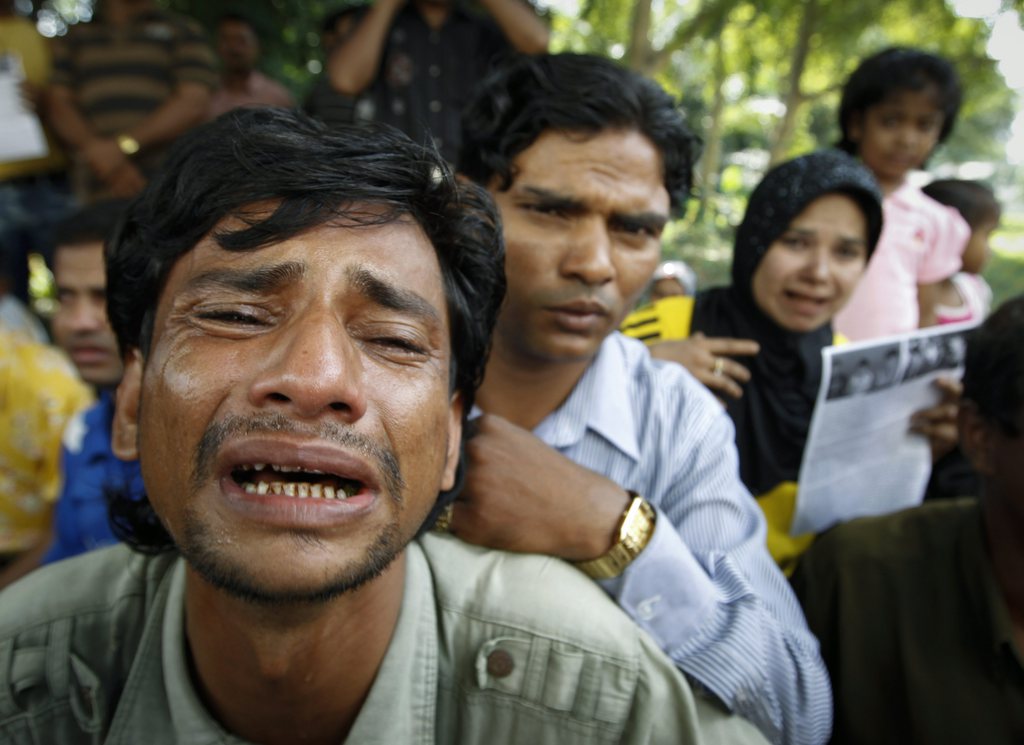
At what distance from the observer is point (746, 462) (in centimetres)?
247

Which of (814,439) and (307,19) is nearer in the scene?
(814,439)

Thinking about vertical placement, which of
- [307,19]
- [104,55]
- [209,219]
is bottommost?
[209,219]

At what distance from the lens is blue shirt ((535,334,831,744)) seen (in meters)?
1.63

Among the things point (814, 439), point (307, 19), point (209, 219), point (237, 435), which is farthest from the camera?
point (307, 19)

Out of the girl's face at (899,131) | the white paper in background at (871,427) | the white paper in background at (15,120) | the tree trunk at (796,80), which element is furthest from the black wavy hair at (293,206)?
the tree trunk at (796,80)

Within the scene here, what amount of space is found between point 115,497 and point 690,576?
4.47 feet

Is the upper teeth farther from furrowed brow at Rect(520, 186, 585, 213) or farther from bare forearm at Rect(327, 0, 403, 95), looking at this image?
bare forearm at Rect(327, 0, 403, 95)

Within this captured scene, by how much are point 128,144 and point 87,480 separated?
2.78m

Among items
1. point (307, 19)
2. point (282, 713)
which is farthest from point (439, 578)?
point (307, 19)

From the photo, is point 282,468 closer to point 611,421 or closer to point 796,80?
point 611,421

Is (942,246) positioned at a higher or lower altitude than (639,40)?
lower

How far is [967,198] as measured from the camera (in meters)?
4.44

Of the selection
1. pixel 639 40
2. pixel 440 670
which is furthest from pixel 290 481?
pixel 639 40

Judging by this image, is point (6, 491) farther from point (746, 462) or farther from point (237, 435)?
point (746, 462)
